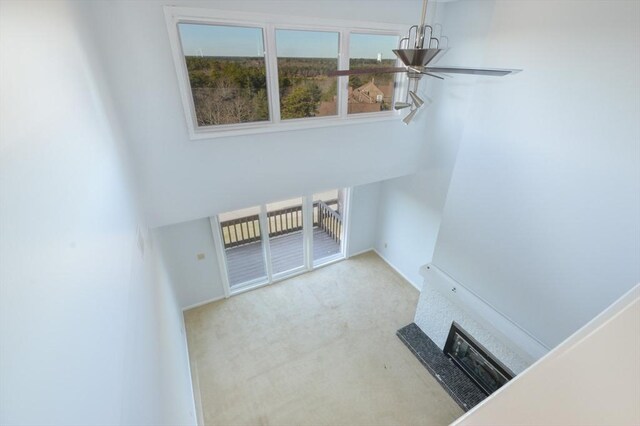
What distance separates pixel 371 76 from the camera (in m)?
3.80

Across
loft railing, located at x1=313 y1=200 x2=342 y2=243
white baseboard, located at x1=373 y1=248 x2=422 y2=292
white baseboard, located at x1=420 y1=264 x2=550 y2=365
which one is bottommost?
white baseboard, located at x1=373 y1=248 x2=422 y2=292

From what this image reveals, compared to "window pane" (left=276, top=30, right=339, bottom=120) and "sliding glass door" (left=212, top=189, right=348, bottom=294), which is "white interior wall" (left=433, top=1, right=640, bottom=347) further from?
"sliding glass door" (left=212, top=189, right=348, bottom=294)

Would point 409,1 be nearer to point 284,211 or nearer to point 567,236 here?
point 567,236

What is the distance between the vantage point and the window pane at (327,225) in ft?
21.3

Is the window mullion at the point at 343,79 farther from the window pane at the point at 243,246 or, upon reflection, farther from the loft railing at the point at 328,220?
the loft railing at the point at 328,220

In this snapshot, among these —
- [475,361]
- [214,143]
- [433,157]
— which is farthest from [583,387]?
[433,157]

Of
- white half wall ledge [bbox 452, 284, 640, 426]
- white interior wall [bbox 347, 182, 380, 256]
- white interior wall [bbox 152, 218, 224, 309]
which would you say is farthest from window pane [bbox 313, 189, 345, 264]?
white half wall ledge [bbox 452, 284, 640, 426]

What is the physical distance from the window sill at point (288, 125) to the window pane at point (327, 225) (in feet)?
8.32

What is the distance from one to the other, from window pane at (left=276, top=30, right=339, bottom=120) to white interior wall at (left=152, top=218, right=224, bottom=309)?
246 cm

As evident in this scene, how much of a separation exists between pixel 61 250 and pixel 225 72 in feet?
8.57

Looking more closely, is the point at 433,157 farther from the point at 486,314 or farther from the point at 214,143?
the point at 214,143

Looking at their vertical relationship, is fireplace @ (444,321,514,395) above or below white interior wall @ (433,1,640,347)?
below

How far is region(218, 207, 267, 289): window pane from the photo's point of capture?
5.84m

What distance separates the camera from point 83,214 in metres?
1.28
